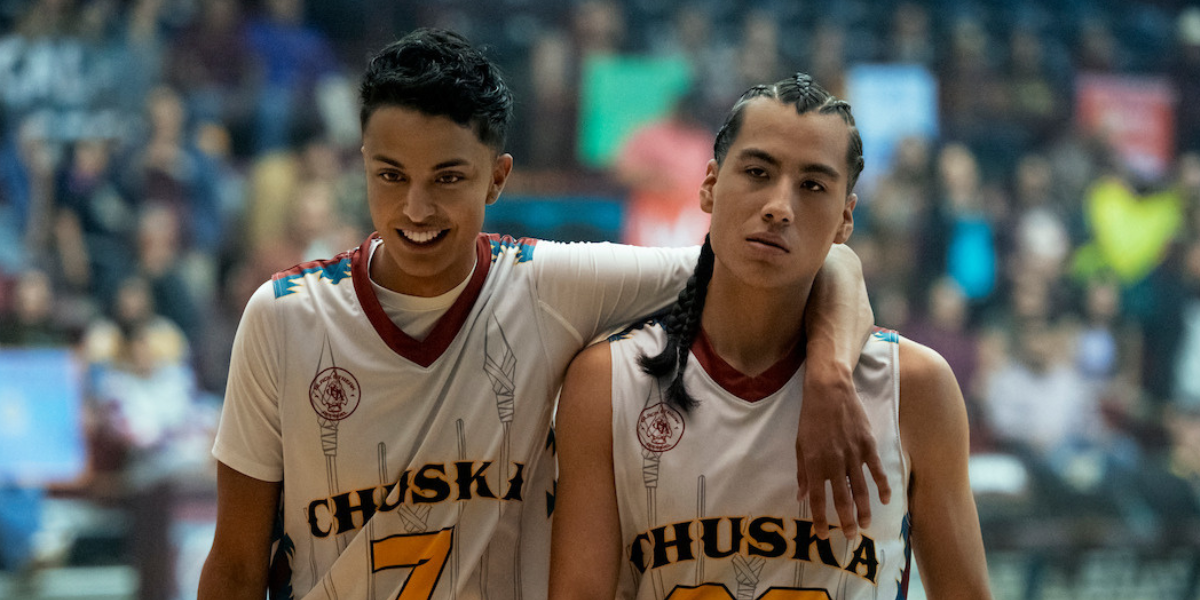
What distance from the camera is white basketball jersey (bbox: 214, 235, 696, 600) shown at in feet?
6.09

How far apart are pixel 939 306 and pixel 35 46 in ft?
19.7

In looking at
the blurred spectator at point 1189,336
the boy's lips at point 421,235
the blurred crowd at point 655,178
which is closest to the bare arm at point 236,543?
the boy's lips at point 421,235

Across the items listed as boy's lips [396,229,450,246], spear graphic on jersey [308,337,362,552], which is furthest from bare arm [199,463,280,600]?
boy's lips [396,229,450,246]

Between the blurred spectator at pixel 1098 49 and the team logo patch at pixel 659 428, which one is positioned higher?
the blurred spectator at pixel 1098 49

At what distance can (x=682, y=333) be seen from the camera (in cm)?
195

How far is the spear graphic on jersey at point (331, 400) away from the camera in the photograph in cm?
187

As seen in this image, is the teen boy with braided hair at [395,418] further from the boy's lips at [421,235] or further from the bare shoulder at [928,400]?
the bare shoulder at [928,400]

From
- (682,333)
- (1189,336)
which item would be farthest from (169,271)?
(1189,336)

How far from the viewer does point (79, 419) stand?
5.94m

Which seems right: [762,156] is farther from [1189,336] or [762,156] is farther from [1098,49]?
[1098,49]

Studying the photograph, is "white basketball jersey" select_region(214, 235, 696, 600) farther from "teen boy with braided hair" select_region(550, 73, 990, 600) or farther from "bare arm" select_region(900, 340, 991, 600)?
"bare arm" select_region(900, 340, 991, 600)

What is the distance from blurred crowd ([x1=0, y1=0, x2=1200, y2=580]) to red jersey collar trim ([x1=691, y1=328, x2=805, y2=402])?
15.7ft

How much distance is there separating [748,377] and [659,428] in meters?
0.18

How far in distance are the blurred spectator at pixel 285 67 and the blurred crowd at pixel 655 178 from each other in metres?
0.02
